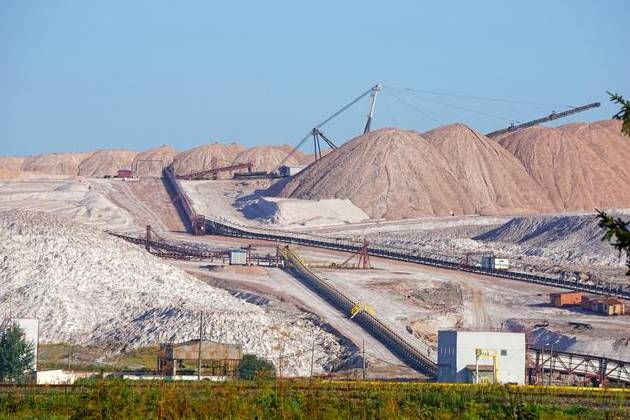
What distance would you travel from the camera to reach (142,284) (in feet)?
195

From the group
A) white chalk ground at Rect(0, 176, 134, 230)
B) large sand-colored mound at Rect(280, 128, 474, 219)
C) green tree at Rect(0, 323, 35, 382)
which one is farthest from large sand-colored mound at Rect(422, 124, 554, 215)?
green tree at Rect(0, 323, 35, 382)

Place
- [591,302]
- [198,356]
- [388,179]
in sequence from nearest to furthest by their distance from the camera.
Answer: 1. [198,356]
2. [591,302]
3. [388,179]

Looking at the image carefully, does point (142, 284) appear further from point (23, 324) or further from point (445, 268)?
point (445, 268)

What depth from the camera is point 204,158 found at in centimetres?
19225

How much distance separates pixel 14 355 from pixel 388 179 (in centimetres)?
7926

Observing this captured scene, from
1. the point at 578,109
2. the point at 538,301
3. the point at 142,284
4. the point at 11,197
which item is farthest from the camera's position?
the point at 578,109

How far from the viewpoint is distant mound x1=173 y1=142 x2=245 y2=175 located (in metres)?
188

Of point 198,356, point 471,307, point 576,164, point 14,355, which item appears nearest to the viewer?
point 14,355

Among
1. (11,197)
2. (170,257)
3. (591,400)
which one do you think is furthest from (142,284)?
(11,197)

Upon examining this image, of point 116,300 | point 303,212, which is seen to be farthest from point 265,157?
point 116,300

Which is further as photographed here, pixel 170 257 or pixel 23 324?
pixel 170 257

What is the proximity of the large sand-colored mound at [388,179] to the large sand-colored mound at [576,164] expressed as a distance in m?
14.2

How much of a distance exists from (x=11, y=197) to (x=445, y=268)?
45194 millimetres

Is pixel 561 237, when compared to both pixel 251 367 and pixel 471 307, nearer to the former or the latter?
pixel 471 307
